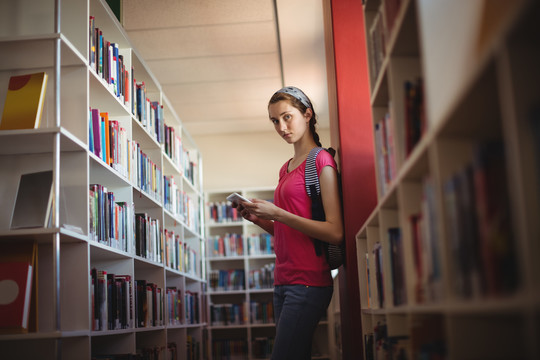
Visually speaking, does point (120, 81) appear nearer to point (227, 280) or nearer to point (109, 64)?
point (109, 64)

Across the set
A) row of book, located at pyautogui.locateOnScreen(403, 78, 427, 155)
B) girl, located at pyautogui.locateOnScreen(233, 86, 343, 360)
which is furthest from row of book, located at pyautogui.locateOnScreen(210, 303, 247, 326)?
row of book, located at pyautogui.locateOnScreen(403, 78, 427, 155)

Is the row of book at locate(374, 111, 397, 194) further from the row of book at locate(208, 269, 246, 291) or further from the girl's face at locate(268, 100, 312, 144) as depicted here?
the row of book at locate(208, 269, 246, 291)

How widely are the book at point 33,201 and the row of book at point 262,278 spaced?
480 cm

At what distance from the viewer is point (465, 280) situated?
2.85ft

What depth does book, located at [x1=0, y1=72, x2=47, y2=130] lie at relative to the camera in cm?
225

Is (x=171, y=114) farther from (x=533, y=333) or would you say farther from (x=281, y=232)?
(x=533, y=333)

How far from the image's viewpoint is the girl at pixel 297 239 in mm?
2014

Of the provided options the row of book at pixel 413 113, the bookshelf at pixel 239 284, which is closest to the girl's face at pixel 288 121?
the row of book at pixel 413 113

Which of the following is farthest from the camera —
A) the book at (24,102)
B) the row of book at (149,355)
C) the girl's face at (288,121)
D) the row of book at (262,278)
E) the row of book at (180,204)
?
the row of book at (262,278)

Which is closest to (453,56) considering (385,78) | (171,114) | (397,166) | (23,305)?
(397,166)

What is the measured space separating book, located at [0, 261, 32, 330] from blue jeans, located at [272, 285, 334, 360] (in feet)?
3.07

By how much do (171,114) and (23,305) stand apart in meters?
3.03

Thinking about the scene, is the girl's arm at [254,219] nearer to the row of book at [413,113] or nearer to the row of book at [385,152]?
the row of book at [385,152]

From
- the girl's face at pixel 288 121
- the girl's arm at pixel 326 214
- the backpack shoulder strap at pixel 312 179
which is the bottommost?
the girl's arm at pixel 326 214
